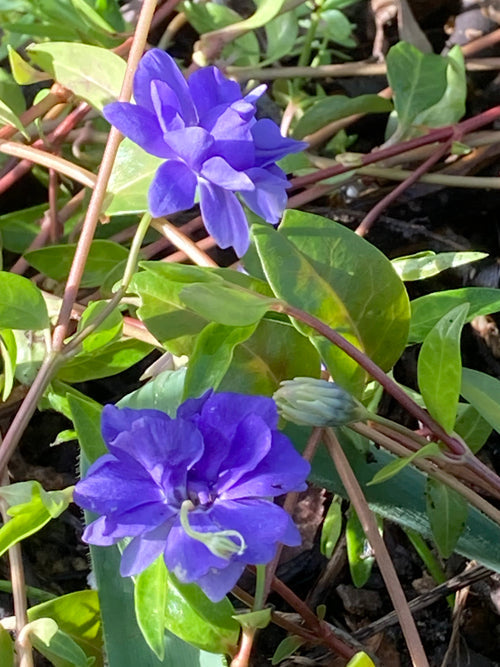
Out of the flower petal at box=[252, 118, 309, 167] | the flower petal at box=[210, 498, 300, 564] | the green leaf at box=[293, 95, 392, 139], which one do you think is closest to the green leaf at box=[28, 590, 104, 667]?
the flower petal at box=[210, 498, 300, 564]

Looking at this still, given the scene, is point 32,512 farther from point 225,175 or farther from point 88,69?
point 88,69

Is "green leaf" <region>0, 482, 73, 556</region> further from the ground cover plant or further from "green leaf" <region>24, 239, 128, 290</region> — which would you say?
"green leaf" <region>24, 239, 128, 290</region>

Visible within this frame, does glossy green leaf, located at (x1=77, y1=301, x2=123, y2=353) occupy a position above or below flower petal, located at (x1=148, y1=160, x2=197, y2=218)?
below

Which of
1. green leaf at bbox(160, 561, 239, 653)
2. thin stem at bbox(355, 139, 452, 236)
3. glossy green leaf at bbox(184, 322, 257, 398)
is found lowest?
green leaf at bbox(160, 561, 239, 653)

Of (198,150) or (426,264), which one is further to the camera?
(426,264)

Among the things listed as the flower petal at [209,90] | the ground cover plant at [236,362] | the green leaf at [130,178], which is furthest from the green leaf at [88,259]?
the flower petal at [209,90]

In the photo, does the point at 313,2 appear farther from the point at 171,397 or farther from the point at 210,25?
the point at 171,397

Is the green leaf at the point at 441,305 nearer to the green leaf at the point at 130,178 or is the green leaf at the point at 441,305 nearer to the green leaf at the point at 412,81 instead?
the green leaf at the point at 130,178

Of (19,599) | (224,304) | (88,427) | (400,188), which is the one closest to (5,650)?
(19,599)
